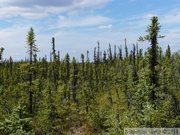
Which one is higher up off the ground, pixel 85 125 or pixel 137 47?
pixel 137 47

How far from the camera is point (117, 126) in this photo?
585 inches

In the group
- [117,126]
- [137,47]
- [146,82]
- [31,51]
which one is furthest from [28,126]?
[137,47]

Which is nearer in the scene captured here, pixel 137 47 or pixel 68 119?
pixel 68 119

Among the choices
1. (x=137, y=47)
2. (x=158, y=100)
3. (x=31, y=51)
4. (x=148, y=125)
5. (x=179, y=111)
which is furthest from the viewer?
(x=137, y=47)

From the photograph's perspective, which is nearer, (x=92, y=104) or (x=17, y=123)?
(x=17, y=123)

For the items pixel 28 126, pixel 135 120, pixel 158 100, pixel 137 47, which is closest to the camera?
pixel 135 120

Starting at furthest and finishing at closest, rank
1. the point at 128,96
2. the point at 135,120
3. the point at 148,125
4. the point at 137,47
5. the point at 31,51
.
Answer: the point at 137,47 < the point at 128,96 < the point at 31,51 < the point at 135,120 < the point at 148,125

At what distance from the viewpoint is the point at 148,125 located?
13.6 meters

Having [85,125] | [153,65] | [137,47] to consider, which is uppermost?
[137,47]

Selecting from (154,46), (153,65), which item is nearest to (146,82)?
(153,65)

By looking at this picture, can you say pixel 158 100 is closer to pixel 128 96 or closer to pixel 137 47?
pixel 128 96

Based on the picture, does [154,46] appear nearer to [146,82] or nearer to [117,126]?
[146,82]

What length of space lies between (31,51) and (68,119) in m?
15.8

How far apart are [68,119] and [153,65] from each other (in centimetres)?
2743
